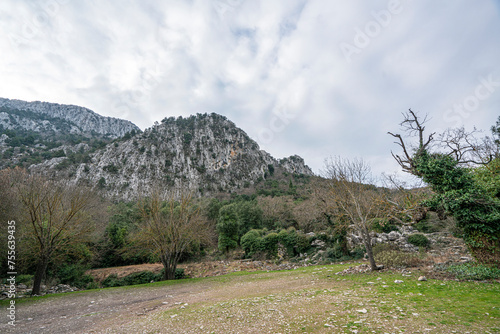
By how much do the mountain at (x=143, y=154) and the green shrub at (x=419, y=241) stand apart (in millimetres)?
53528

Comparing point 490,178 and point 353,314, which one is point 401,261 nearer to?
point 490,178

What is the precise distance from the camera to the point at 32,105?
486 ft

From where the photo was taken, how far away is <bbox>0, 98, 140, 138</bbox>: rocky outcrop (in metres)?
118

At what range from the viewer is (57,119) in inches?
5595

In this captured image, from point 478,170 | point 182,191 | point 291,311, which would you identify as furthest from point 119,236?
point 478,170

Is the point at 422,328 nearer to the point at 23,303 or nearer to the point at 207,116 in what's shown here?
the point at 23,303

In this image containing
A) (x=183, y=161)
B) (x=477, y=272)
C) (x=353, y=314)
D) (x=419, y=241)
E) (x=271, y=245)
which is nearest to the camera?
(x=353, y=314)

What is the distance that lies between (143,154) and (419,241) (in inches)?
3722

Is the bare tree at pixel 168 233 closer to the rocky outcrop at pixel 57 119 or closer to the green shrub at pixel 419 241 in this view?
the green shrub at pixel 419 241

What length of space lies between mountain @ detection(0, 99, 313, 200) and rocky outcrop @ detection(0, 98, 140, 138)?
0.55 m

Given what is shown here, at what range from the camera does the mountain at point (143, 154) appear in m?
73.4

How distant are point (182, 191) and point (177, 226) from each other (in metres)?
3.04

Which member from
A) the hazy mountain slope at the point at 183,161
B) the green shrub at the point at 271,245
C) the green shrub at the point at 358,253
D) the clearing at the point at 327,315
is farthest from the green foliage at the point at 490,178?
the hazy mountain slope at the point at 183,161

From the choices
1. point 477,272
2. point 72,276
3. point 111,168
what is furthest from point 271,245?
point 111,168
